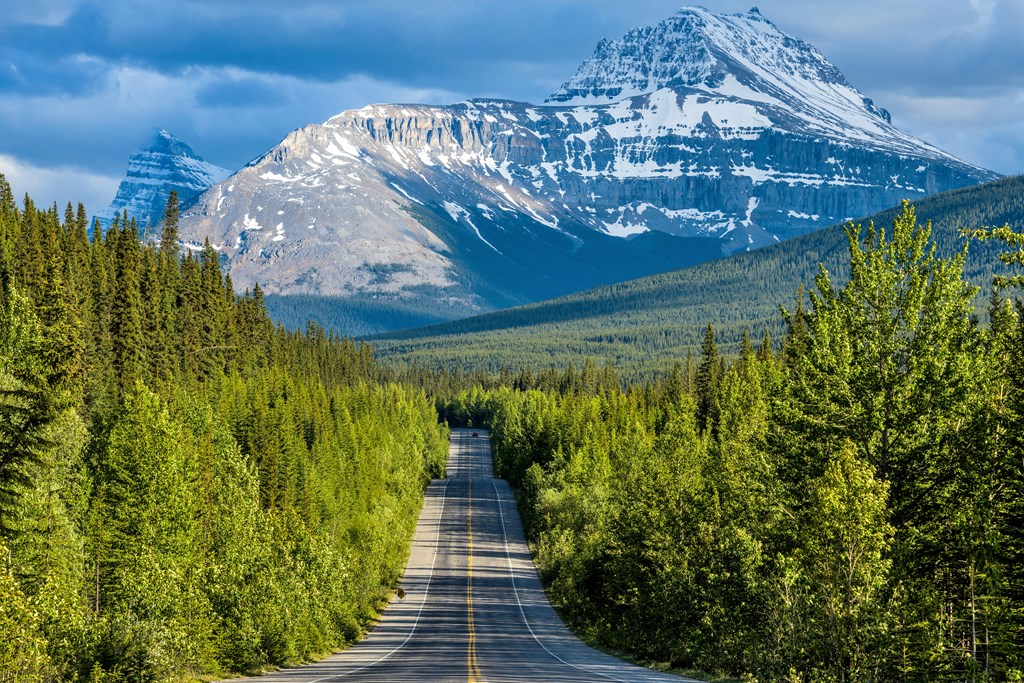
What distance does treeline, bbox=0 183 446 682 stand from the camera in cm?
4672

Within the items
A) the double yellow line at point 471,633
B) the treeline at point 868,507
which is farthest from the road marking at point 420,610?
the treeline at point 868,507

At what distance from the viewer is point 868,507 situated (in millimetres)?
35562

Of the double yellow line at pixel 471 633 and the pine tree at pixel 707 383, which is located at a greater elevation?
the pine tree at pixel 707 383

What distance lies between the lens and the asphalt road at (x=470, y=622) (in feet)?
166

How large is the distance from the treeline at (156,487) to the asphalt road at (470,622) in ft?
10.3

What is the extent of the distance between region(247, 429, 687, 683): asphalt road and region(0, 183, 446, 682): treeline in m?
3.12

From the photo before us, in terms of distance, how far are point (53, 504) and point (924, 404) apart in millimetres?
36726

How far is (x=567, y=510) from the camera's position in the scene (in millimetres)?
114062

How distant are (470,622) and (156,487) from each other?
28.4 meters

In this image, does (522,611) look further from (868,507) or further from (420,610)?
(868,507)

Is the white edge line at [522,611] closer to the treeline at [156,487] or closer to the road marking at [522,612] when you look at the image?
the road marking at [522,612]

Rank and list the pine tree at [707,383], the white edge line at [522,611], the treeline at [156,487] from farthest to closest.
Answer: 1. the pine tree at [707,383]
2. the white edge line at [522,611]
3. the treeline at [156,487]

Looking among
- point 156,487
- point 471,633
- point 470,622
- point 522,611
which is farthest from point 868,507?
point 522,611

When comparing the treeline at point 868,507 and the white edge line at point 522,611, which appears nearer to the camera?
the treeline at point 868,507
